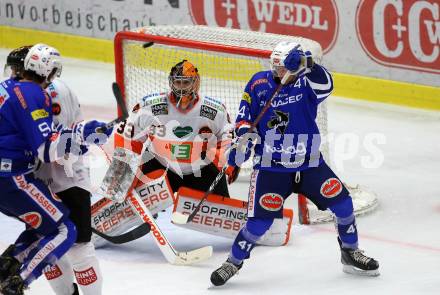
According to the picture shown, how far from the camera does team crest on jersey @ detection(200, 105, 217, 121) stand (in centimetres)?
650

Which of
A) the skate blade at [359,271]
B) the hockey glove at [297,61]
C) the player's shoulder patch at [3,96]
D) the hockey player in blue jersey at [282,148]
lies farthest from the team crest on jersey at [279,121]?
the player's shoulder patch at [3,96]

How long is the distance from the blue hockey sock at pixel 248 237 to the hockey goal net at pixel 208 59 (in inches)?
43.9

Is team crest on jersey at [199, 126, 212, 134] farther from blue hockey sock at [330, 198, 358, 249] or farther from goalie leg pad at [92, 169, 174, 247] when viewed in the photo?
blue hockey sock at [330, 198, 358, 249]

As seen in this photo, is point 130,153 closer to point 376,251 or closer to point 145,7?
point 376,251

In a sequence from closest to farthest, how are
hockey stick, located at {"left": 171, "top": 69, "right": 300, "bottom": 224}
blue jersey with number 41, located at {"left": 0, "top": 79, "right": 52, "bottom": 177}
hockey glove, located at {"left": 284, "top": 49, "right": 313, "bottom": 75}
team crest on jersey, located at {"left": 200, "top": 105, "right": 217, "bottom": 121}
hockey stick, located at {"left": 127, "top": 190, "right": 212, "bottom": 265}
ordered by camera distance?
1. blue jersey with number 41, located at {"left": 0, "top": 79, "right": 52, "bottom": 177}
2. hockey glove, located at {"left": 284, "top": 49, "right": 313, "bottom": 75}
3. hockey stick, located at {"left": 171, "top": 69, "right": 300, "bottom": 224}
4. hockey stick, located at {"left": 127, "top": 190, "right": 212, "bottom": 265}
5. team crest on jersey, located at {"left": 200, "top": 105, "right": 217, "bottom": 121}

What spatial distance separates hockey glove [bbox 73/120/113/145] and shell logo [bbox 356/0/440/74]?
14.7ft

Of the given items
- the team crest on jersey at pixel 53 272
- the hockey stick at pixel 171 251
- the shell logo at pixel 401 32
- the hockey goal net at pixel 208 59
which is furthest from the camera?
the shell logo at pixel 401 32

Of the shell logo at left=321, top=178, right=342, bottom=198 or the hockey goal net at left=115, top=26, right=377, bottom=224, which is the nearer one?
the shell logo at left=321, top=178, right=342, bottom=198

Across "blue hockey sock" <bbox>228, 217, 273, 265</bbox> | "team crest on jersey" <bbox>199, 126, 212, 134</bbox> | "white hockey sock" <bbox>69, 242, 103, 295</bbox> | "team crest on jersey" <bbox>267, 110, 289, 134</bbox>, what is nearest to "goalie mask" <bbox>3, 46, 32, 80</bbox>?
"white hockey sock" <bbox>69, 242, 103, 295</bbox>

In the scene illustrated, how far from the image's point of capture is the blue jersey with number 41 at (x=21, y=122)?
16.7ft

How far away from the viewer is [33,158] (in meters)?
5.25

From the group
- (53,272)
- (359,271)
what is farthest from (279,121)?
(53,272)

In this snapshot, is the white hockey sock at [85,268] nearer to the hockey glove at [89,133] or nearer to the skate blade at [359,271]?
the hockey glove at [89,133]

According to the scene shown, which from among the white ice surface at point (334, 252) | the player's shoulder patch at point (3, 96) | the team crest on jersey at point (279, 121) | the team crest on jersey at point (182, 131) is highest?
the player's shoulder patch at point (3, 96)
